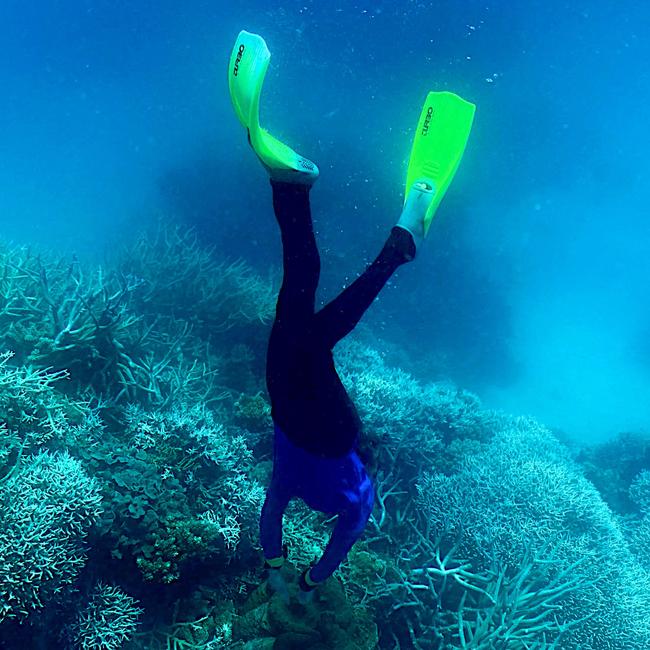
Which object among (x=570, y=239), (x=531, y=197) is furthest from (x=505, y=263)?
(x=570, y=239)

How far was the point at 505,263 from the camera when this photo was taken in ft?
68.5

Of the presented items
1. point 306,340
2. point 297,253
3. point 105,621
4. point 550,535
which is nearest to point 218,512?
point 105,621

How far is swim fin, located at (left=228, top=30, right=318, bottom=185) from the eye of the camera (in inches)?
109

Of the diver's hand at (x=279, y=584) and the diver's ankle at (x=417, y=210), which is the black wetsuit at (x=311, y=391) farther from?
the diver's ankle at (x=417, y=210)

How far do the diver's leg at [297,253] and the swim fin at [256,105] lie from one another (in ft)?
0.28

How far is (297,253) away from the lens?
9.11 ft

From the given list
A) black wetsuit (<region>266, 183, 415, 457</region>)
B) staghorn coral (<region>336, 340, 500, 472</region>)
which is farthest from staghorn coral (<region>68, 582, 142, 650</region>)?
staghorn coral (<region>336, 340, 500, 472</region>)

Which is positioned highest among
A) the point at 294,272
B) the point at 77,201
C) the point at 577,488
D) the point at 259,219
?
the point at 294,272

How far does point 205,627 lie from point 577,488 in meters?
5.40

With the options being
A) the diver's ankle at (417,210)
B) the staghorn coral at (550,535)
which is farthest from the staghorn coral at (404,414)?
the diver's ankle at (417,210)

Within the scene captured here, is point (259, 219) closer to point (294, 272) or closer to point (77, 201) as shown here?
point (294, 272)

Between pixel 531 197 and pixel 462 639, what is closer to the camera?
pixel 462 639

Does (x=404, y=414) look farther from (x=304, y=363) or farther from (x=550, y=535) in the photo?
(x=304, y=363)

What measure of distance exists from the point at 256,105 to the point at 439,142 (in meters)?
1.92
